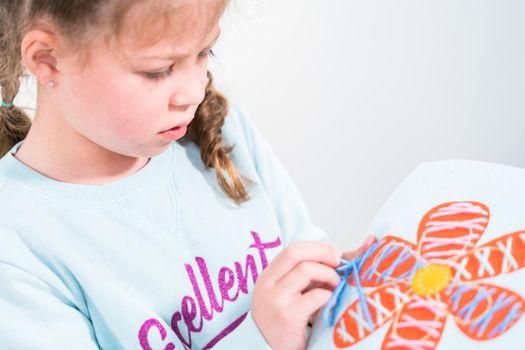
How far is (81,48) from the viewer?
0.59 m

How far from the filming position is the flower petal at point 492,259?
1.68ft

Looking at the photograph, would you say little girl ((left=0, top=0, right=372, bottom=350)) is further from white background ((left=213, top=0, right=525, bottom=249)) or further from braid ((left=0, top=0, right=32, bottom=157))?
white background ((left=213, top=0, right=525, bottom=249))

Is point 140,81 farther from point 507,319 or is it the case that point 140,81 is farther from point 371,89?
point 371,89

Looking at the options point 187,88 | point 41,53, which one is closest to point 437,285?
point 187,88

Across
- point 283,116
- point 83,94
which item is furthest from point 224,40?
point 83,94

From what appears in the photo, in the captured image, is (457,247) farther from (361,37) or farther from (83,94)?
(361,37)

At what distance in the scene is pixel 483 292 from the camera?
1.65 feet

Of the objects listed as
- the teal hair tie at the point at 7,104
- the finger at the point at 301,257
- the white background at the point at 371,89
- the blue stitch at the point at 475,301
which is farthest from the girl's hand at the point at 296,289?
the white background at the point at 371,89

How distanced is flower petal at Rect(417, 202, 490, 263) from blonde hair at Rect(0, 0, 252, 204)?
24 cm

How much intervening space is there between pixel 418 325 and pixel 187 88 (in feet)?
0.87

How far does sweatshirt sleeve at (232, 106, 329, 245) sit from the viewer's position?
2.56ft

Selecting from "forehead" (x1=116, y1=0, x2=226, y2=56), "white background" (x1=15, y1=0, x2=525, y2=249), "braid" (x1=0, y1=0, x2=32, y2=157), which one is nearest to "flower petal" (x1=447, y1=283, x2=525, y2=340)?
"forehead" (x1=116, y1=0, x2=226, y2=56)

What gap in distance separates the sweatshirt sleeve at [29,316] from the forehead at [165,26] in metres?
0.21

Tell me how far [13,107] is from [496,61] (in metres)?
0.92
